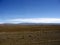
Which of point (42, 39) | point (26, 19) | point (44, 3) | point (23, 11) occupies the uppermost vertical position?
point (44, 3)

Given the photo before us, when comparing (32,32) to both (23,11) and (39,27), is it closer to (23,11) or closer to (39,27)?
(39,27)

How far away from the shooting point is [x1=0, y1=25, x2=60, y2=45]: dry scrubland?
4.13 ft

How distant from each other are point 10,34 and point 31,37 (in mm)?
279

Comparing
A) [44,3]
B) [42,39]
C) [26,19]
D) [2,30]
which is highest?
[44,3]

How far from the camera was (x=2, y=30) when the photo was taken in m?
1.25

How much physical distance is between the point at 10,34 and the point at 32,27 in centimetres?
30

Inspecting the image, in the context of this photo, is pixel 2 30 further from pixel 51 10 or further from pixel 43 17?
pixel 51 10

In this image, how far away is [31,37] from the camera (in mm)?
1285

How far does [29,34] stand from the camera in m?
1.28

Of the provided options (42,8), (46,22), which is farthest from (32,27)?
(42,8)

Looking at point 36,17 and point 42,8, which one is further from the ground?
point 42,8

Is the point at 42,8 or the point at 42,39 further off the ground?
the point at 42,8

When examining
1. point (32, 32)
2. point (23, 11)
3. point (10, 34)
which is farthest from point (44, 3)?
point (10, 34)

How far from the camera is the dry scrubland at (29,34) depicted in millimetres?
1258
